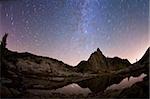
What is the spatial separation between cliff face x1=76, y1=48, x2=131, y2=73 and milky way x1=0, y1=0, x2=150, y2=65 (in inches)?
1.9

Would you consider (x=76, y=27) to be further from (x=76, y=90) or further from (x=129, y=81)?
(x=129, y=81)

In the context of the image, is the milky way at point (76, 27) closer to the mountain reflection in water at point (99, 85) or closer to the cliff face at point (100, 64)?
the cliff face at point (100, 64)

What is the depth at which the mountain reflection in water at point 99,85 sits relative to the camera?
11.3ft

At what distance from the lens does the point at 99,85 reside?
3494mm

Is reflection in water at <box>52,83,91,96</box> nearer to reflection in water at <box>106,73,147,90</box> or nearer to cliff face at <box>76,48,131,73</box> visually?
cliff face at <box>76,48,131,73</box>

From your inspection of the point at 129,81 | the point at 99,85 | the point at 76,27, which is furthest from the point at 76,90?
the point at 76,27

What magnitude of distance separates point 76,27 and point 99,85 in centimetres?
58

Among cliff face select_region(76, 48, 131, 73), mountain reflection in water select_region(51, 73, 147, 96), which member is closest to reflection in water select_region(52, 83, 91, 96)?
mountain reflection in water select_region(51, 73, 147, 96)

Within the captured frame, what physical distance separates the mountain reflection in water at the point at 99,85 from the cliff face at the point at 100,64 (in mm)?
81

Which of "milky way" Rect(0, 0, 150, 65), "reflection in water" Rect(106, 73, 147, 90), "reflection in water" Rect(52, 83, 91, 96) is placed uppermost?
"milky way" Rect(0, 0, 150, 65)

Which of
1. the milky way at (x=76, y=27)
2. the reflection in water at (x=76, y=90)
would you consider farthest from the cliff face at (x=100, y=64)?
the reflection in water at (x=76, y=90)

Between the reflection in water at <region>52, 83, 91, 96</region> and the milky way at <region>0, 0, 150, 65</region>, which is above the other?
the milky way at <region>0, 0, 150, 65</region>

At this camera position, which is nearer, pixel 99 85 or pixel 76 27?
pixel 99 85

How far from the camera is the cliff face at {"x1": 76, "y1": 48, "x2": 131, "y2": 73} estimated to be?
349cm
